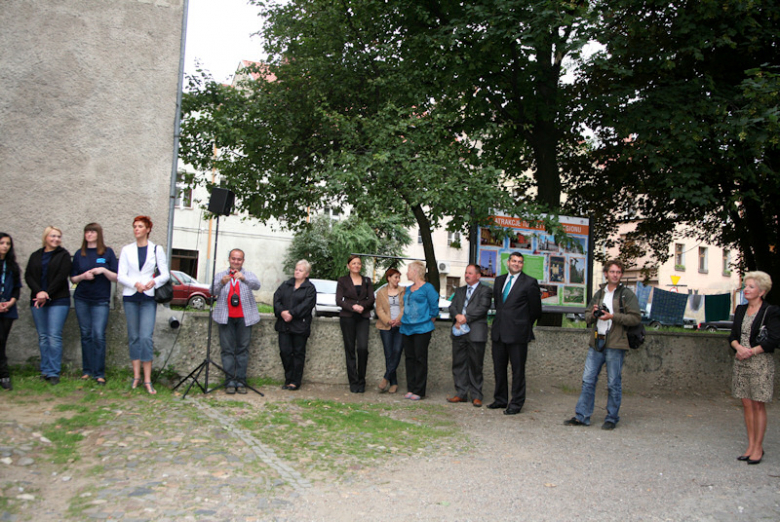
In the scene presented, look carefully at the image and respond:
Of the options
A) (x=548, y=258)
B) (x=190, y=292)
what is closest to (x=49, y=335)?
(x=548, y=258)

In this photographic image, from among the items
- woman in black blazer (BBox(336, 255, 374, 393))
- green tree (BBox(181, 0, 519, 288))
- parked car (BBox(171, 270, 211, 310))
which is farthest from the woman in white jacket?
parked car (BBox(171, 270, 211, 310))

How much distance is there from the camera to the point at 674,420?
807 cm

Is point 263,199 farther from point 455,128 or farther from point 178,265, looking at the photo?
point 178,265

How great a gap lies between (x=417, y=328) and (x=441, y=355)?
109 centimetres

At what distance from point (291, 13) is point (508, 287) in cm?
850

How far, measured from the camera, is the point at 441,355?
9.58 m

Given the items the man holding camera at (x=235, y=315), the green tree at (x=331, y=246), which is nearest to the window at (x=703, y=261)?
the green tree at (x=331, y=246)

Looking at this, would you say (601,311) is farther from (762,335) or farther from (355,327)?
(355,327)

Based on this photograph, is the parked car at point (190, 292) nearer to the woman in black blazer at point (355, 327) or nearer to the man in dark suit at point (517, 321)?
the woman in black blazer at point (355, 327)

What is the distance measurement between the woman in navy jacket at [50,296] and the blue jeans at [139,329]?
708 millimetres

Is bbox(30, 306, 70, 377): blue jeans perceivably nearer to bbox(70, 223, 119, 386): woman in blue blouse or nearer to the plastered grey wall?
bbox(70, 223, 119, 386): woman in blue blouse

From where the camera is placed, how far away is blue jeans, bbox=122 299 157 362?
24.4ft

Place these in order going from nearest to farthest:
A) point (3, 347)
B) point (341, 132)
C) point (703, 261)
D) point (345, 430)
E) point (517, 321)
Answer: point (345, 430) < point (3, 347) < point (517, 321) < point (341, 132) < point (703, 261)

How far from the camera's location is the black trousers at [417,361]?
8703mm
